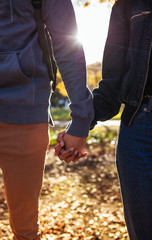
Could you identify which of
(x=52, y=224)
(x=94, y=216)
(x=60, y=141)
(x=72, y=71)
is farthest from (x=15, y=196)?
(x=94, y=216)

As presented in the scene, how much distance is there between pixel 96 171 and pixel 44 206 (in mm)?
2069

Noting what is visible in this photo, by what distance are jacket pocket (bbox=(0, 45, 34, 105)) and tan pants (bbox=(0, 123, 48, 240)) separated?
16 centimetres

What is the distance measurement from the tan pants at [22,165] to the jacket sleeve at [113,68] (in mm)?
450

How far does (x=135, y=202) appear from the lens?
143cm

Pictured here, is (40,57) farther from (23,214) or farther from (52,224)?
(52,224)

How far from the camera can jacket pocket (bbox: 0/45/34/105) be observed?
4.38 feet

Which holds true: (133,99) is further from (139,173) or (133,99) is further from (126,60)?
(139,173)

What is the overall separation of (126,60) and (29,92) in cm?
66

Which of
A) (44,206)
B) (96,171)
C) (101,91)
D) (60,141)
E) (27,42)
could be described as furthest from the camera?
(96,171)

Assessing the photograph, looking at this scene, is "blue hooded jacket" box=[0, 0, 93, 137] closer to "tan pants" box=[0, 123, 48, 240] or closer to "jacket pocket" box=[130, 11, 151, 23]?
"tan pants" box=[0, 123, 48, 240]

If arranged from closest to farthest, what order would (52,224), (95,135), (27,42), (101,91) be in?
(27,42) < (101,91) < (52,224) < (95,135)

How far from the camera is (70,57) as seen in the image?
1.43m

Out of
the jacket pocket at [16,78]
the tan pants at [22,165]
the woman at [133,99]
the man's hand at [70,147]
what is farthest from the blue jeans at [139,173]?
the jacket pocket at [16,78]

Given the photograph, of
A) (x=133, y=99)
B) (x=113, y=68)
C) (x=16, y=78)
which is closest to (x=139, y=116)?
(x=133, y=99)
